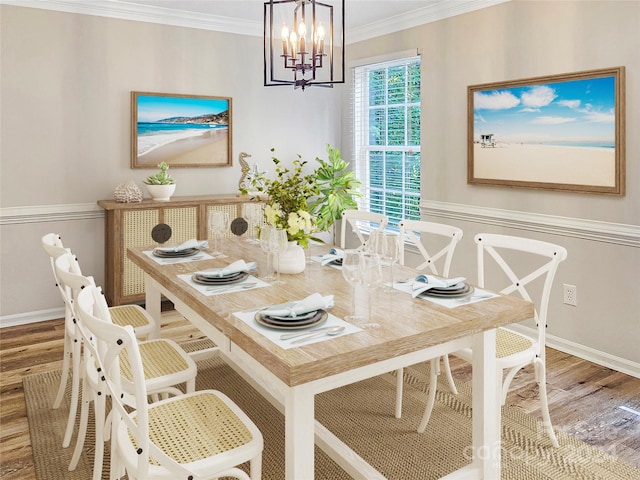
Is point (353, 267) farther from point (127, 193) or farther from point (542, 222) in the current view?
point (127, 193)

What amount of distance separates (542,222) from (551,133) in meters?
0.60

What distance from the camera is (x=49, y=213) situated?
164 inches

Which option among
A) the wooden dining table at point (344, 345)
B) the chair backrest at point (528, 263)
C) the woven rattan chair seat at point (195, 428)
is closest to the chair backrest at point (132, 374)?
the woven rattan chair seat at point (195, 428)

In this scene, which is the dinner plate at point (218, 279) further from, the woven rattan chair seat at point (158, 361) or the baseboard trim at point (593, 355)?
the baseboard trim at point (593, 355)

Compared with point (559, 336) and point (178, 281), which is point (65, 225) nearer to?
point (178, 281)

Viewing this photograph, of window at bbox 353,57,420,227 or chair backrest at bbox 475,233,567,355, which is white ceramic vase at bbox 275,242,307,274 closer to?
chair backrest at bbox 475,233,567,355

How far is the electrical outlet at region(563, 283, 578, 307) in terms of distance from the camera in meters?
3.46

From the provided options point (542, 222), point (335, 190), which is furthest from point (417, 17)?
point (542, 222)

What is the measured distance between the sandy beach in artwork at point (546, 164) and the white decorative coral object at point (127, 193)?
2.70m

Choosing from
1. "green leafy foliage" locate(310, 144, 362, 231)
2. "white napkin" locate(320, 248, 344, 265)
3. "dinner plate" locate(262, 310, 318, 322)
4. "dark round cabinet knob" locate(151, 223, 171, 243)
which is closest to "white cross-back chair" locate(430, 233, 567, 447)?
"white napkin" locate(320, 248, 344, 265)

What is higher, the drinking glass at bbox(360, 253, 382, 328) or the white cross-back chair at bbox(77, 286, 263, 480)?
the drinking glass at bbox(360, 253, 382, 328)

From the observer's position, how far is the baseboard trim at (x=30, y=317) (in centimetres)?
409

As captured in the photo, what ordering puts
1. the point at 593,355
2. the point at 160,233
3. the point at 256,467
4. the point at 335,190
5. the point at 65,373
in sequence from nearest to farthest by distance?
the point at 256,467 < the point at 65,373 < the point at 160,233 < the point at 593,355 < the point at 335,190

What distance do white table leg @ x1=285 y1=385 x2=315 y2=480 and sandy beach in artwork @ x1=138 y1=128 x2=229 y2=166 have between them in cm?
352
